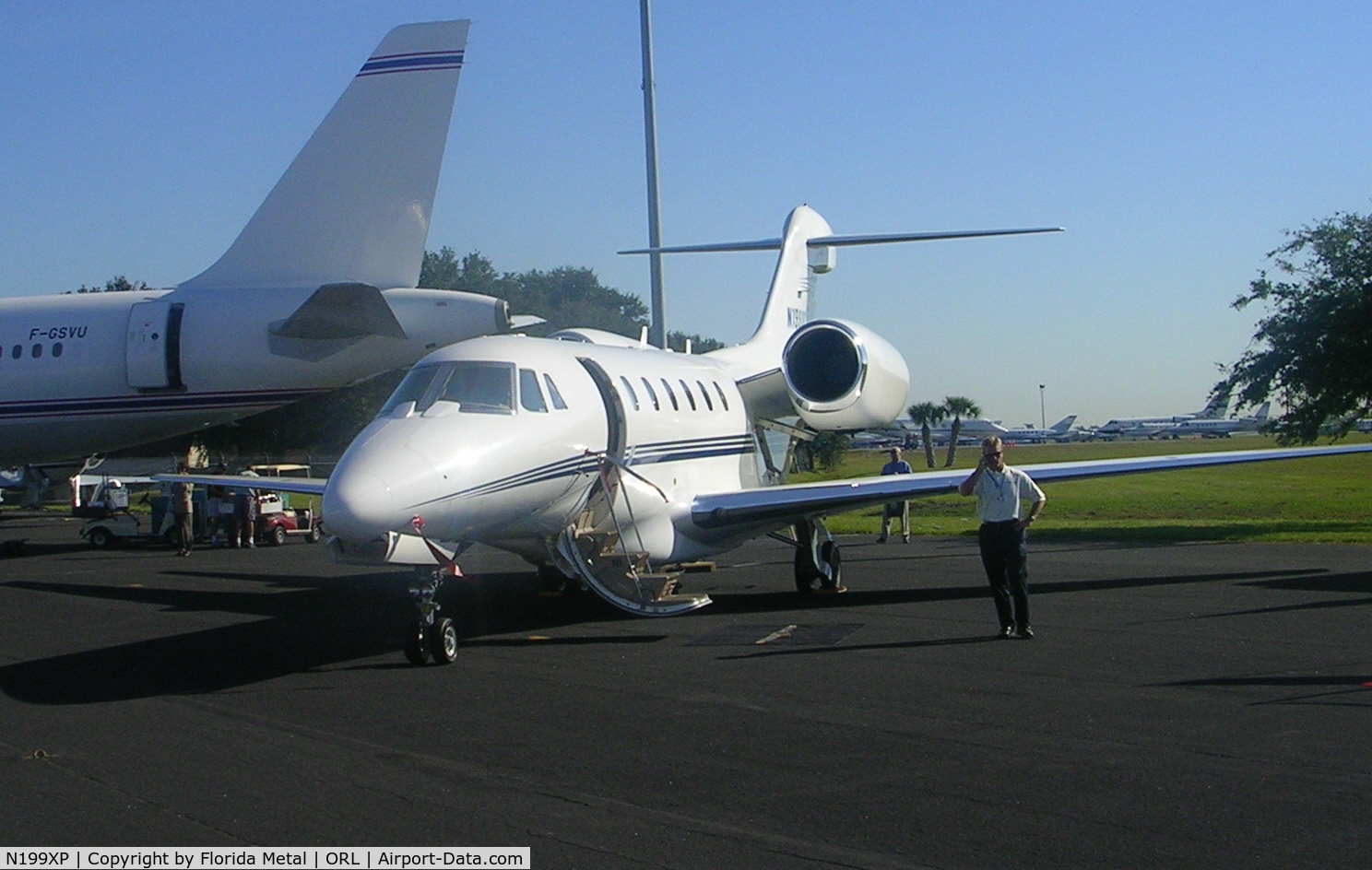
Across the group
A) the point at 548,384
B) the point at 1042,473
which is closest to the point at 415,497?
the point at 548,384

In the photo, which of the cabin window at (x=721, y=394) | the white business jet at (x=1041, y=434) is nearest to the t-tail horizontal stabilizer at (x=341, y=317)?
the cabin window at (x=721, y=394)

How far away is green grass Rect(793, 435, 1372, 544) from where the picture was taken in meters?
24.9

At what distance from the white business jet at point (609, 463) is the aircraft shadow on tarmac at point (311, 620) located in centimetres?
66

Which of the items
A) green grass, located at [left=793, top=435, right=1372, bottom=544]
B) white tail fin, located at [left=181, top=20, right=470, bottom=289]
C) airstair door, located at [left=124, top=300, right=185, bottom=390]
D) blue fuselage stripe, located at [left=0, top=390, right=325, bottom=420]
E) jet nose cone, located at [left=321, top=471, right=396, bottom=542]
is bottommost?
green grass, located at [left=793, top=435, right=1372, bottom=544]

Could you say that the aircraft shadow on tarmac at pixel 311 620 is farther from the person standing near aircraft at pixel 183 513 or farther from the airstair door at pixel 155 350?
the person standing near aircraft at pixel 183 513

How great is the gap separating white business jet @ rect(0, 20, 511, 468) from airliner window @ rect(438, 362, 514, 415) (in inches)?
428

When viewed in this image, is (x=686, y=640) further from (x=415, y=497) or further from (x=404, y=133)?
(x=404, y=133)

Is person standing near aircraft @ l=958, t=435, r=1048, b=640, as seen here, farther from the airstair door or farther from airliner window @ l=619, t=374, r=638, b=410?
the airstair door

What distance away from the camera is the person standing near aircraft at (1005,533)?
38.4 feet

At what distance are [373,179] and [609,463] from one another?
43.3ft

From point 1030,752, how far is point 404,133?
1973 cm

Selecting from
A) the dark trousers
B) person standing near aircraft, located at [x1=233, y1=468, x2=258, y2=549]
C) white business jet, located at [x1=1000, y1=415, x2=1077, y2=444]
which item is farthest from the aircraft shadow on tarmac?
white business jet, located at [x1=1000, y1=415, x2=1077, y2=444]

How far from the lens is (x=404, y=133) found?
24422mm

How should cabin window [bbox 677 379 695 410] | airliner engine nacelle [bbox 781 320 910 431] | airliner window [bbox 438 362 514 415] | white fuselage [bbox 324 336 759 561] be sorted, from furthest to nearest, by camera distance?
airliner engine nacelle [bbox 781 320 910 431], cabin window [bbox 677 379 695 410], airliner window [bbox 438 362 514 415], white fuselage [bbox 324 336 759 561]
